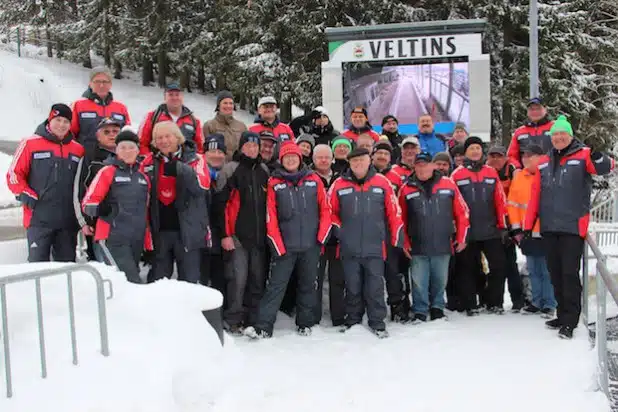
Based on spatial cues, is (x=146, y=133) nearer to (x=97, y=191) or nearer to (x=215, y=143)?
(x=215, y=143)

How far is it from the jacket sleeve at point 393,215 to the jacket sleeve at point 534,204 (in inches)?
49.6

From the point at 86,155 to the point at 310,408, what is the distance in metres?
3.24

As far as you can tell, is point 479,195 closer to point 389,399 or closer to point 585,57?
point 389,399

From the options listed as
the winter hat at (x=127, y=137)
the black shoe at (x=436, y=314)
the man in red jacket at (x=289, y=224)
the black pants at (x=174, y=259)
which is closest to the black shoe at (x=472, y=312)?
the black shoe at (x=436, y=314)

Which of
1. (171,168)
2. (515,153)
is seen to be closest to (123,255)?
(171,168)

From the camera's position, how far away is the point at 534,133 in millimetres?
8484

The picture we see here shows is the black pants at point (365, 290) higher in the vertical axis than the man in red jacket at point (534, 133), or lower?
lower

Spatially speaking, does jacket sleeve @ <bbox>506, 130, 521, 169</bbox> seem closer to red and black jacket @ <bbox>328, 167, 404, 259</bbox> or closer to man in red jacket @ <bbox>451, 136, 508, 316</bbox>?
man in red jacket @ <bbox>451, 136, 508, 316</bbox>

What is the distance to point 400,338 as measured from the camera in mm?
6543

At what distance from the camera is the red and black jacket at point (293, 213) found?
652cm

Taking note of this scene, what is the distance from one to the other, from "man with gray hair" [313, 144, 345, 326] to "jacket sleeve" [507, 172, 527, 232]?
196 centimetres

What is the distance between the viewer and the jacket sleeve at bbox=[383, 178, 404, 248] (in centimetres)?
673

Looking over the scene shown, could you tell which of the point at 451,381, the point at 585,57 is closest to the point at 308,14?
the point at 585,57

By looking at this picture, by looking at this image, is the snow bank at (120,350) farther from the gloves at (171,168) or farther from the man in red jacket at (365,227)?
the man in red jacket at (365,227)
